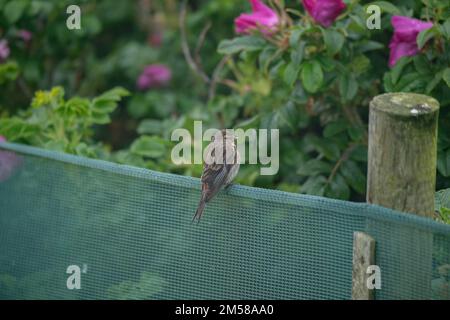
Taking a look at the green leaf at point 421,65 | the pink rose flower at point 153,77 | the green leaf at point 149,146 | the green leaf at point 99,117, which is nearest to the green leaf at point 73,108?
the green leaf at point 99,117

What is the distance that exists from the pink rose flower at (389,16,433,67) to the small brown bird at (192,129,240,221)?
997 mm

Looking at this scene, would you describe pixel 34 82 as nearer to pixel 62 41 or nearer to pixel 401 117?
pixel 62 41

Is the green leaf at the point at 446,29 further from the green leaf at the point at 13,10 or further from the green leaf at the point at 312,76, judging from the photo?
the green leaf at the point at 13,10

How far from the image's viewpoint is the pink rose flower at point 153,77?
6.91 metres

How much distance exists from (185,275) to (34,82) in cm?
316

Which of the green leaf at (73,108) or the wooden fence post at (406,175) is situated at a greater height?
the green leaf at (73,108)

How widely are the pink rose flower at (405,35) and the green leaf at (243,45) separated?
0.76 m

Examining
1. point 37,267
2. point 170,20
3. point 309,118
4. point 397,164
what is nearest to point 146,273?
point 37,267

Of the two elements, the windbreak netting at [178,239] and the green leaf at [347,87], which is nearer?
the windbreak netting at [178,239]

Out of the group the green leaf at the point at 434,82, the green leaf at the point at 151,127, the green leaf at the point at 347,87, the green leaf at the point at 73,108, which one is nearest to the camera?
the green leaf at the point at 434,82

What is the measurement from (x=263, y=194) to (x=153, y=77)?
3.77m

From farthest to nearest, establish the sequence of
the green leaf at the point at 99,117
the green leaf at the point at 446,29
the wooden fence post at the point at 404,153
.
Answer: the green leaf at the point at 99,117
the green leaf at the point at 446,29
the wooden fence post at the point at 404,153

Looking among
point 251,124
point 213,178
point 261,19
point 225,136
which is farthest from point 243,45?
point 213,178

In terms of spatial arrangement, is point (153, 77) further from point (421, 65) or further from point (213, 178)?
point (213, 178)
